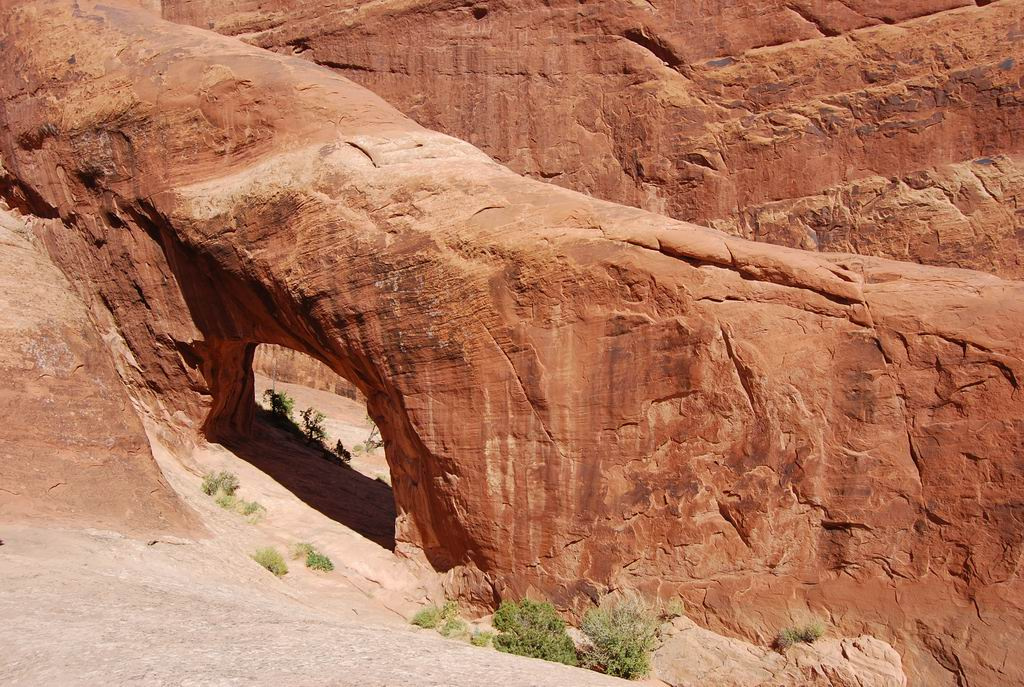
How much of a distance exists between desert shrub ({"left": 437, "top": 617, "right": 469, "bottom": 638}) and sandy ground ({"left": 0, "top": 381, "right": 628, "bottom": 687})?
28.9 inches

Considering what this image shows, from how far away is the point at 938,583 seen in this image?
10328mm

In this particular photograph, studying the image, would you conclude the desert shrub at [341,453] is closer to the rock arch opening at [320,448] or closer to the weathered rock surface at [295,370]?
the rock arch opening at [320,448]

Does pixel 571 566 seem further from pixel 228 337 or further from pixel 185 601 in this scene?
pixel 228 337

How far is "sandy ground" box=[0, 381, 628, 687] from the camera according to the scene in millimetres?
7391

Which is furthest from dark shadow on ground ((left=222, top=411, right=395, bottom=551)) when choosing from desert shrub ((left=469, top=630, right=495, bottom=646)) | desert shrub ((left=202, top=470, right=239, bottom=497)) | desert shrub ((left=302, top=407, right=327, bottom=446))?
desert shrub ((left=469, top=630, right=495, bottom=646))

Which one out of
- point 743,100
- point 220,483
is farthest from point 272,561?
point 743,100

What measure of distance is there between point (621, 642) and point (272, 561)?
15.5 ft

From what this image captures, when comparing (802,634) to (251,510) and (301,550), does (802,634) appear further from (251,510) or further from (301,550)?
(251,510)

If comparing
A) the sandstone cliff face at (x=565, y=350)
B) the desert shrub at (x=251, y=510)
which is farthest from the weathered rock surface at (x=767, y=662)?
the desert shrub at (x=251, y=510)

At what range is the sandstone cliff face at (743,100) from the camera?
53.2 feet

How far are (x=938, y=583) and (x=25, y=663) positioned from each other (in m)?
8.44

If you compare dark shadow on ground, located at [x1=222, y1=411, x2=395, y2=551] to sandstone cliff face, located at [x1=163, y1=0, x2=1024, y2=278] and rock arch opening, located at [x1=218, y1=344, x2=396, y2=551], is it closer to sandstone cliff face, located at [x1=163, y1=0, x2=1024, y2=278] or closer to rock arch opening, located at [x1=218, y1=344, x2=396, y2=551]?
rock arch opening, located at [x1=218, y1=344, x2=396, y2=551]

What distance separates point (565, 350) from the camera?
39.3 ft

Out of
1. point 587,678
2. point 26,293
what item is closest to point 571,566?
point 587,678
